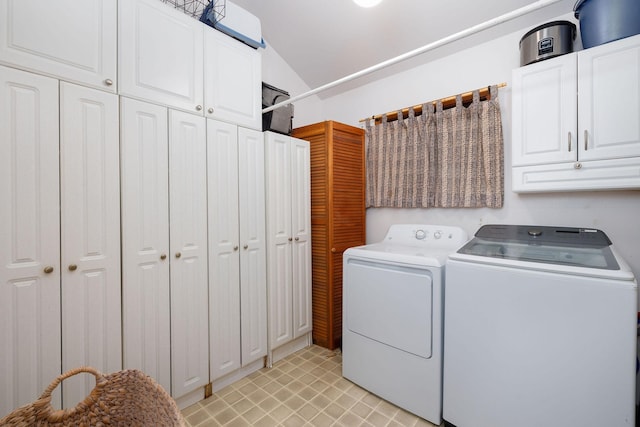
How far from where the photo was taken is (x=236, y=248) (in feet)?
6.36

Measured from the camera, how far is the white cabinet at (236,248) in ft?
5.94

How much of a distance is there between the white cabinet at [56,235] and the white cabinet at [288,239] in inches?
39.4

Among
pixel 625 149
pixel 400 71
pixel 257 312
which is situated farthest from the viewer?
pixel 400 71

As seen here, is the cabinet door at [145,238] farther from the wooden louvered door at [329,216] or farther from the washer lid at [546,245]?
the washer lid at [546,245]

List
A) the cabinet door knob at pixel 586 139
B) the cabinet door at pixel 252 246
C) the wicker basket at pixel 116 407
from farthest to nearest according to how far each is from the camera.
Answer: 1. the cabinet door at pixel 252 246
2. the cabinet door knob at pixel 586 139
3. the wicker basket at pixel 116 407

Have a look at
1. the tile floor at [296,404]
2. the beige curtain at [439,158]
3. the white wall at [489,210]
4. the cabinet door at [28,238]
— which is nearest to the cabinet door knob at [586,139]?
the white wall at [489,210]

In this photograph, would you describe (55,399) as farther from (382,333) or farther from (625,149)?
(625,149)

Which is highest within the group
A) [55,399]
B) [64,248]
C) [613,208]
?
[613,208]

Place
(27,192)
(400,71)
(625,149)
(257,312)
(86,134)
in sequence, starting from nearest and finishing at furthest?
1. (27,192)
2. (86,134)
3. (625,149)
4. (257,312)
5. (400,71)

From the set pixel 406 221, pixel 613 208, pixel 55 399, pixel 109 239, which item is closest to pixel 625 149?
pixel 613 208

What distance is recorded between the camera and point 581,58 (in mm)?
1520

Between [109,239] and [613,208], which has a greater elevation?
[613,208]

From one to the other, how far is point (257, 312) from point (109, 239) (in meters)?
1.11

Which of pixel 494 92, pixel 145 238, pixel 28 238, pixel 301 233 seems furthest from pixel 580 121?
pixel 28 238
